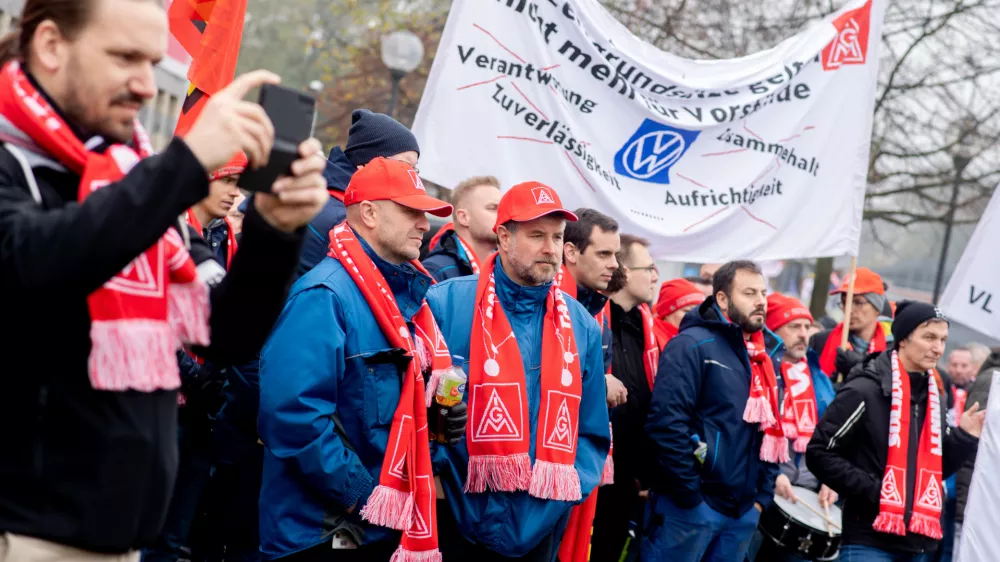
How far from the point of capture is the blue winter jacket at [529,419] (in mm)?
4234

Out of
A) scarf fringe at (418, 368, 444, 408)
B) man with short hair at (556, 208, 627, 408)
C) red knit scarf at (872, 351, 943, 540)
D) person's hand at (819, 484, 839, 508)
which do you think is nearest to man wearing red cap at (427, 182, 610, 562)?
scarf fringe at (418, 368, 444, 408)

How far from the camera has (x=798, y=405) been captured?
7.45 m

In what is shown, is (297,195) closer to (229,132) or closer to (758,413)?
(229,132)

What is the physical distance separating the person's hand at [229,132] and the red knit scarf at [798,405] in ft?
19.4

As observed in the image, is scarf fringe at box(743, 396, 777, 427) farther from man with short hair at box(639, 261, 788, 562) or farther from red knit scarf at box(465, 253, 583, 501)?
red knit scarf at box(465, 253, 583, 501)

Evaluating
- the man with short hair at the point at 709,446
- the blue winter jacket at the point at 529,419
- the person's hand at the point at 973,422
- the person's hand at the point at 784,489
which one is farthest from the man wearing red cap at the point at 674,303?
the blue winter jacket at the point at 529,419

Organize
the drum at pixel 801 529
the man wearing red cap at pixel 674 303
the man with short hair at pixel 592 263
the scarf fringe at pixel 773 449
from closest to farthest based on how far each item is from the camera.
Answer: the man with short hair at pixel 592 263, the scarf fringe at pixel 773 449, the drum at pixel 801 529, the man wearing red cap at pixel 674 303

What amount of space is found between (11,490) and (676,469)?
172 inches

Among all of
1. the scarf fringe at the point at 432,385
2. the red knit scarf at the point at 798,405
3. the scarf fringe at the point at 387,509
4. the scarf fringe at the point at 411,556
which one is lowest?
the red knit scarf at the point at 798,405

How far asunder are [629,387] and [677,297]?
1245 millimetres

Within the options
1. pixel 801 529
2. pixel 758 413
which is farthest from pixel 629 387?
pixel 801 529

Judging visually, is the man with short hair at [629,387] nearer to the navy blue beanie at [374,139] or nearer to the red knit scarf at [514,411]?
the navy blue beanie at [374,139]

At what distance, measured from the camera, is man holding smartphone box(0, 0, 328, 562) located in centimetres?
179

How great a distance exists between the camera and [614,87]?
22.6 ft
